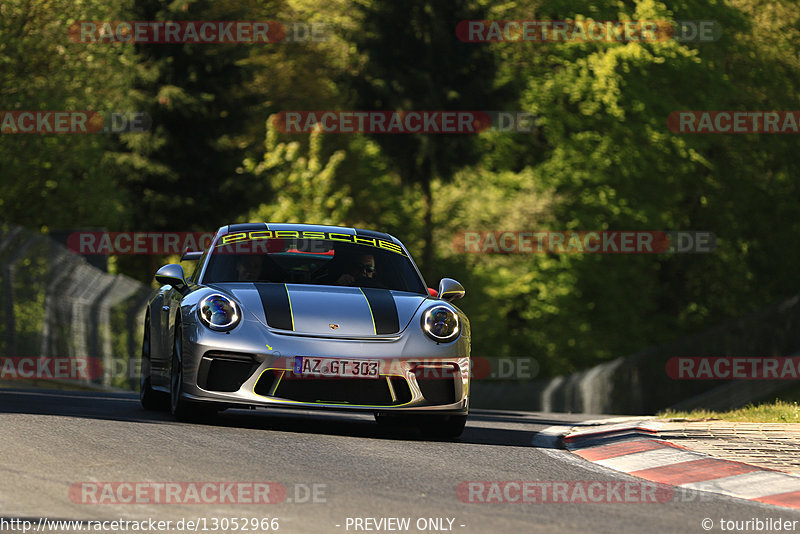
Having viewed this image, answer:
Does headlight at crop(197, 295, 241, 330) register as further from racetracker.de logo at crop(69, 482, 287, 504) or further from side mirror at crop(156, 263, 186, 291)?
racetracker.de logo at crop(69, 482, 287, 504)

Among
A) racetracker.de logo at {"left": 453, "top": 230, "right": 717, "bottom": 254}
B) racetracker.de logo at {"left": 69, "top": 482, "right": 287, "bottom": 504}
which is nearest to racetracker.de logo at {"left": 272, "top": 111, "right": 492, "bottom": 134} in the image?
racetracker.de logo at {"left": 453, "top": 230, "right": 717, "bottom": 254}

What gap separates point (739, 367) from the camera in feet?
96.2

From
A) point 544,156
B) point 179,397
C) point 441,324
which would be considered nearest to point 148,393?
point 179,397

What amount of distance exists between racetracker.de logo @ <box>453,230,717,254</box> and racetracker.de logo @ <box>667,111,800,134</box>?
2.90 m

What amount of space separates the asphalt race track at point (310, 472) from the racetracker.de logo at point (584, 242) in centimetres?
2901

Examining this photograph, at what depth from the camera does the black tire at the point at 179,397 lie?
1011cm

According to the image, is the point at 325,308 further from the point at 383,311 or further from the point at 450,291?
the point at 450,291

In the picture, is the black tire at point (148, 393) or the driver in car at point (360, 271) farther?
the black tire at point (148, 393)

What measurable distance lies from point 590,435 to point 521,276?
33333mm

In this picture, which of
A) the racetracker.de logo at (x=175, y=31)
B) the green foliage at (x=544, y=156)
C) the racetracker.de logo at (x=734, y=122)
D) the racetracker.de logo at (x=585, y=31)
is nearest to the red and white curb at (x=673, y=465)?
the green foliage at (x=544, y=156)

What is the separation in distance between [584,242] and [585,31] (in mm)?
6005

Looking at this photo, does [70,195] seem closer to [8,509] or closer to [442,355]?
[442,355]

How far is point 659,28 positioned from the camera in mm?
38531

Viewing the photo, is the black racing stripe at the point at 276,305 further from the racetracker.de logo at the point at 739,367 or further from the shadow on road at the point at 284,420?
the racetracker.de logo at the point at 739,367
